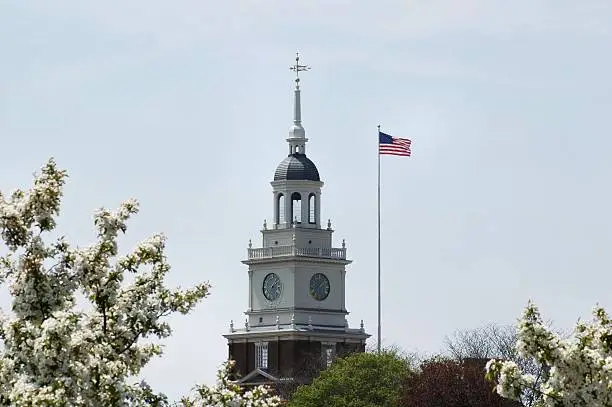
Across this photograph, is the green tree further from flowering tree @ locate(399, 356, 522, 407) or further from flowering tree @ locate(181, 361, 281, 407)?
flowering tree @ locate(181, 361, 281, 407)

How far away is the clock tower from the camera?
14600 centimetres

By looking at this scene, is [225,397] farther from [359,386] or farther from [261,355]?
[261,355]

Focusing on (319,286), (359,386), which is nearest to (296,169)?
(319,286)

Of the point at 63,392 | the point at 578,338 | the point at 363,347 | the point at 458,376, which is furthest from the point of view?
the point at 363,347

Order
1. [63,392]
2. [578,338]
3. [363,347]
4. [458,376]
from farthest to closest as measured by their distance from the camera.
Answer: [363,347] → [458,376] → [578,338] → [63,392]

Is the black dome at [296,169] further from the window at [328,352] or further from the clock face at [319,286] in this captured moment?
the window at [328,352]

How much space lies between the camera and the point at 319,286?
495 feet

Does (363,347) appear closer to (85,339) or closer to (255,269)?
(255,269)

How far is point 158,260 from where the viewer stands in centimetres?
3105

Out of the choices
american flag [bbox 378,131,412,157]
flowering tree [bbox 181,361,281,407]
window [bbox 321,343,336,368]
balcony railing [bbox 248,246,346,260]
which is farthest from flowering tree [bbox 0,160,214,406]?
balcony railing [bbox 248,246,346,260]

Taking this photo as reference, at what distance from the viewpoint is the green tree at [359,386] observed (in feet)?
338

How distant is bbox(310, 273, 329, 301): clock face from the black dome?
614 centimetres

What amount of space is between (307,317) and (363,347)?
16.3 feet

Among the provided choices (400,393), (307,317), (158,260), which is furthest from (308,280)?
(158,260)
